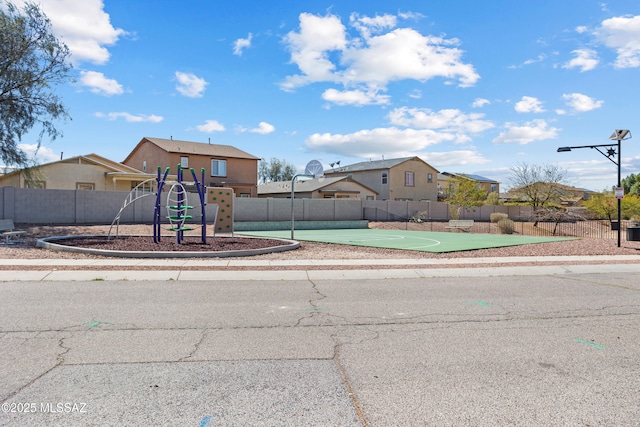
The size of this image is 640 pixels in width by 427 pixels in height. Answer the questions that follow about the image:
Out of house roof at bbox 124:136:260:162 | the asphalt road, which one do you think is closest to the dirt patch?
the asphalt road

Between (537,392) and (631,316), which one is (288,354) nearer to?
(537,392)

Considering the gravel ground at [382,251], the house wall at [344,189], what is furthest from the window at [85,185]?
the house wall at [344,189]

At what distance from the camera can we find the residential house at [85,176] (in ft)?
114

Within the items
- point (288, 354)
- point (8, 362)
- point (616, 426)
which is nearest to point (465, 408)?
point (616, 426)

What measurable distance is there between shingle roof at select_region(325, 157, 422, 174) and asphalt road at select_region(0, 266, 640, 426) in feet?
153

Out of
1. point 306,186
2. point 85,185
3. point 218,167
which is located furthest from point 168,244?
point 306,186

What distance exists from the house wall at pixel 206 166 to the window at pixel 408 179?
62.0ft

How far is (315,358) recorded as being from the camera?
5.29 metres

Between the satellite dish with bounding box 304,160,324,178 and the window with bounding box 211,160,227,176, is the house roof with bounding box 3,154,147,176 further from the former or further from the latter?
the satellite dish with bounding box 304,160,324,178

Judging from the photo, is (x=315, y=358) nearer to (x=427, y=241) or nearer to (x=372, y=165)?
(x=427, y=241)

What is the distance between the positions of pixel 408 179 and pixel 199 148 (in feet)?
83.0

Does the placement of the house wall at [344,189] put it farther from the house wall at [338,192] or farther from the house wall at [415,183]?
the house wall at [415,183]

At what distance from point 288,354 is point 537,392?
8.74ft

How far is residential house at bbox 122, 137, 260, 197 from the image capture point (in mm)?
43656
